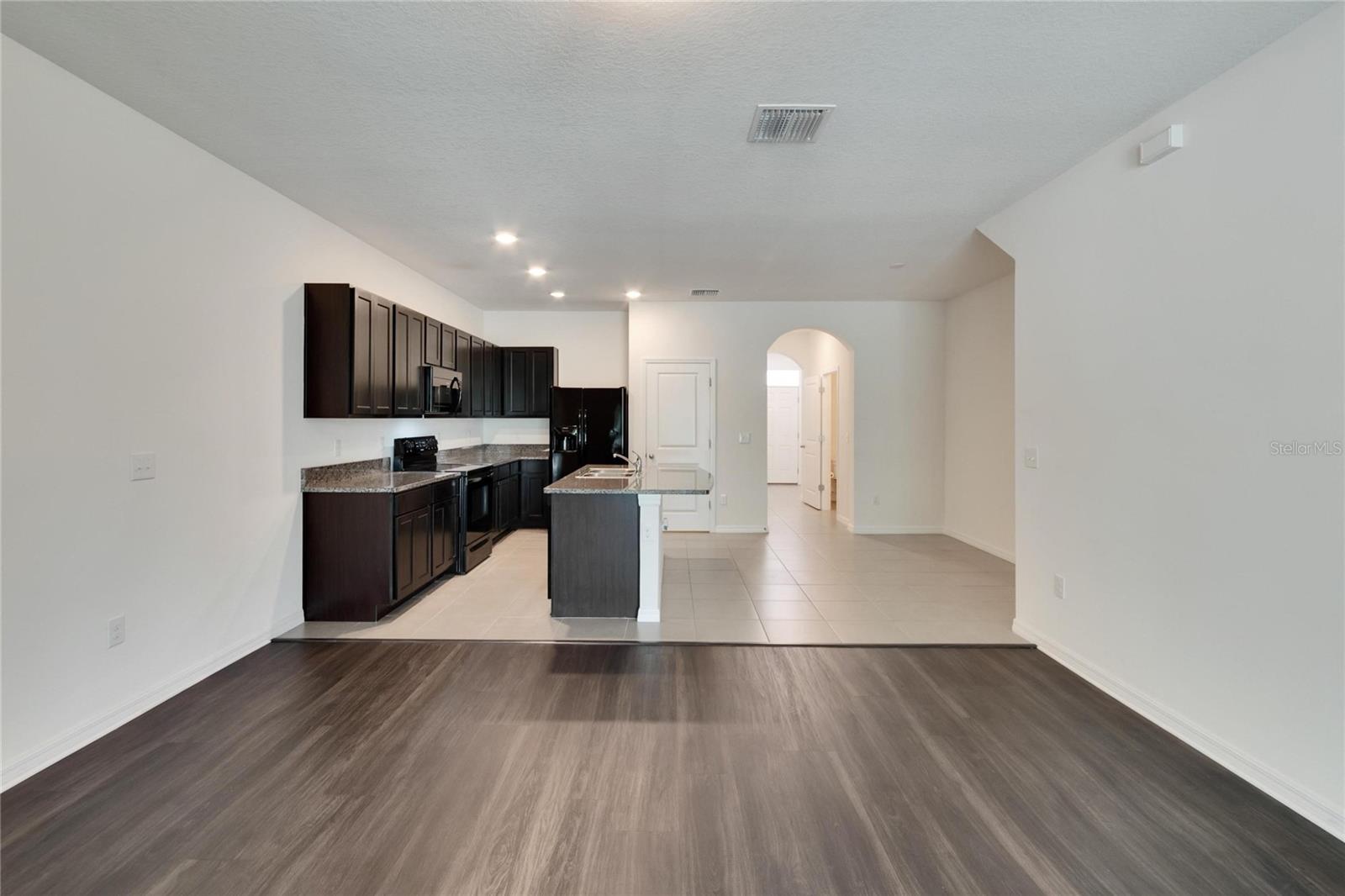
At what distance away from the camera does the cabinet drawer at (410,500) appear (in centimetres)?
354

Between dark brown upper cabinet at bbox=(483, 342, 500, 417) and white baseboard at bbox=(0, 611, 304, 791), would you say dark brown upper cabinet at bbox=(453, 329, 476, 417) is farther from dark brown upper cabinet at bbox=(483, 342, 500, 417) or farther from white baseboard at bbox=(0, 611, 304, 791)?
white baseboard at bbox=(0, 611, 304, 791)

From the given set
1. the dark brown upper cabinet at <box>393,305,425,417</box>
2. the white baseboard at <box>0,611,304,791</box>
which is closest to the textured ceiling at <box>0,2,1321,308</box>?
the dark brown upper cabinet at <box>393,305,425,417</box>

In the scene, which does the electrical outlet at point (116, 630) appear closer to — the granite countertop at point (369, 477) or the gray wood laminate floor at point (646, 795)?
the gray wood laminate floor at point (646, 795)

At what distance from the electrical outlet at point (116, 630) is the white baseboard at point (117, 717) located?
288 mm

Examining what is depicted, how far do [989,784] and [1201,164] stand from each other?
8.78 ft

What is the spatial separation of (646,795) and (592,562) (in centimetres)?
184

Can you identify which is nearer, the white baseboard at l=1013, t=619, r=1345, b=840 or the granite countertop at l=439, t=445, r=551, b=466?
the white baseboard at l=1013, t=619, r=1345, b=840

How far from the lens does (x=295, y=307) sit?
3477mm

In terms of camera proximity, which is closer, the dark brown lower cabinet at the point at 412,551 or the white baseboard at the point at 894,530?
the dark brown lower cabinet at the point at 412,551

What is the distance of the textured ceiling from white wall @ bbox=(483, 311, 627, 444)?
3.17 metres

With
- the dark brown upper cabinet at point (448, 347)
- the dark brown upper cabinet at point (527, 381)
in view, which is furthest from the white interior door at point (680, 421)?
the dark brown upper cabinet at point (448, 347)

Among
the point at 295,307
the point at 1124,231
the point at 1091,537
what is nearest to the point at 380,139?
the point at 295,307

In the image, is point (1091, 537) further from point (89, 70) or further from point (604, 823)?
point (89, 70)

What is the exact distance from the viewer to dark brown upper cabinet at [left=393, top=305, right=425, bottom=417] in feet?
13.3
